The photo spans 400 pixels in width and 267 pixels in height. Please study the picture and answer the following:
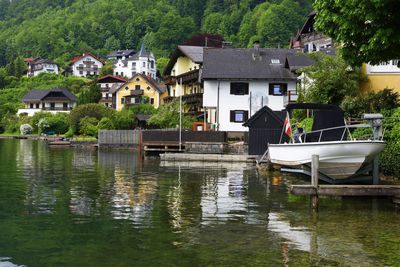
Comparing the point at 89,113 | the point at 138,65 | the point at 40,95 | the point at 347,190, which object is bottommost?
the point at 347,190

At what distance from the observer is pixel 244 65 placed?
2379 inches

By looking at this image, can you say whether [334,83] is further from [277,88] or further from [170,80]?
[170,80]

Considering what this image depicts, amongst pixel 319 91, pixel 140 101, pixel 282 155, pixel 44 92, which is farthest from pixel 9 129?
pixel 282 155

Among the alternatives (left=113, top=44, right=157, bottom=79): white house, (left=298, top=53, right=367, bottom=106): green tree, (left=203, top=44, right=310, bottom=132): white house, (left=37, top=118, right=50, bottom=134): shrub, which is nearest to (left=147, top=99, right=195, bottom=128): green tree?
(left=203, top=44, right=310, bottom=132): white house

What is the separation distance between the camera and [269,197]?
2155 centimetres

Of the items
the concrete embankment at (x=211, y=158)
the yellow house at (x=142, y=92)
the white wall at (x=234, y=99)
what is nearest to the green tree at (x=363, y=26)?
the concrete embankment at (x=211, y=158)

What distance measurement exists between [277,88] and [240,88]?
4.49 m

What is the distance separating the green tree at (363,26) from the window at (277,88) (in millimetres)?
38570

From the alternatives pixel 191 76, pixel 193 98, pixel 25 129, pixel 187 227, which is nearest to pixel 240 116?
pixel 193 98

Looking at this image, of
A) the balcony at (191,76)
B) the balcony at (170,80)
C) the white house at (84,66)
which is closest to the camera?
the balcony at (191,76)

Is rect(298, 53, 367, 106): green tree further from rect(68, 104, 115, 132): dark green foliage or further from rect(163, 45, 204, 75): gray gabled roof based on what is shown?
rect(68, 104, 115, 132): dark green foliage

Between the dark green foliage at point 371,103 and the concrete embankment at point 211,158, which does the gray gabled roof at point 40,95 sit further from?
the dark green foliage at point 371,103

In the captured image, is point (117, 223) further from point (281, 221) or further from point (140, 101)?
point (140, 101)

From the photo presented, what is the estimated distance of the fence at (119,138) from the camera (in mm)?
63750
